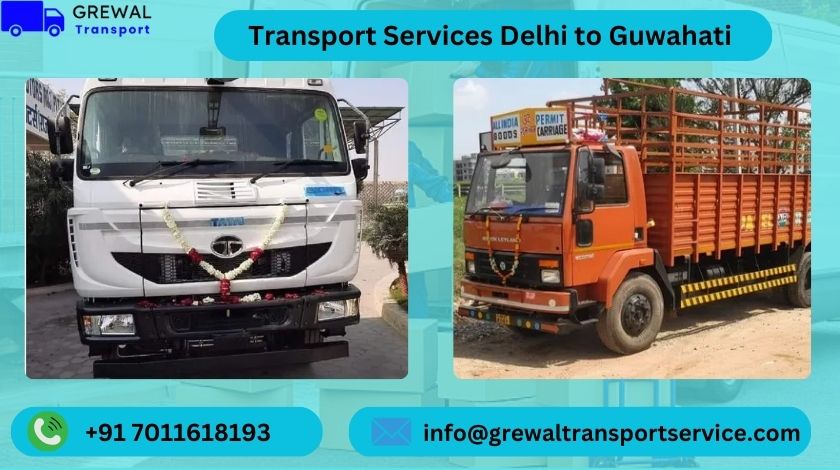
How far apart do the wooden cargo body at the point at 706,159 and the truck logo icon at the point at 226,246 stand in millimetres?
2925

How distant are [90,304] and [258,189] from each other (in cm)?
145

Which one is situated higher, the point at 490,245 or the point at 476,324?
the point at 490,245

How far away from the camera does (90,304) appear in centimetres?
500

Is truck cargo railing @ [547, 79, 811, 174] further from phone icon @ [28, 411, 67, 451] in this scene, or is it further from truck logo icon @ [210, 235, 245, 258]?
phone icon @ [28, 411, 67, 451]

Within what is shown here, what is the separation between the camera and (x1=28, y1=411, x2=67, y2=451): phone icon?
499cm

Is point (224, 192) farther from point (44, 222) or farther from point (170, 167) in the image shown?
point (44, 222)

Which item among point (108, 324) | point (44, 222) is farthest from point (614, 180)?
point (44, 222)

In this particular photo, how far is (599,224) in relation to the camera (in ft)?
20.8

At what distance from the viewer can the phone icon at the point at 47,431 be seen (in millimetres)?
4988

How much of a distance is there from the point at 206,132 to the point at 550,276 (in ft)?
10.2

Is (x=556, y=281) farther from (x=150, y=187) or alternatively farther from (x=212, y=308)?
(x=150, y=187)

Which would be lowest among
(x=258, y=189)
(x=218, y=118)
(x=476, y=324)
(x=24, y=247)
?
(x=476, y=324)

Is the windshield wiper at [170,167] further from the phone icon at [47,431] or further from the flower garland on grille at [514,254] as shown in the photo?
the flower garland on grille at [514,254]

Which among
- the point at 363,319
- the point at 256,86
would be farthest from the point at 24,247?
the point at 363,319
